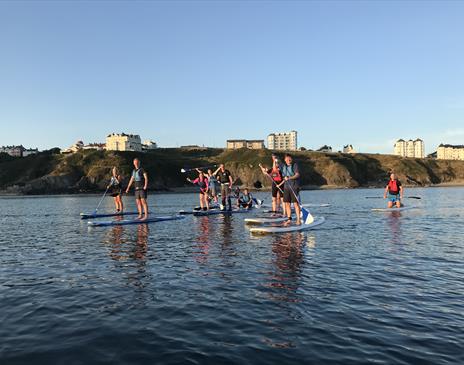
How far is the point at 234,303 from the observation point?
8711 millimetres

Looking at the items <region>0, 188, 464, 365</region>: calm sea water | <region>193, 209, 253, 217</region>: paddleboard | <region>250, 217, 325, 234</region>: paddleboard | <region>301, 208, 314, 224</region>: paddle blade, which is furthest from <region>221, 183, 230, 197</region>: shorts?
<region>0, 188, 464, 365</region>: calm sea water

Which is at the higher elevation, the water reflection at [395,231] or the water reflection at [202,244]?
the water reflection at [202,244]

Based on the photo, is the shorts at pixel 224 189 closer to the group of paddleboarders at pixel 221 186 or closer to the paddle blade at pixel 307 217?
the group of paddleboarders at pixel 221 186

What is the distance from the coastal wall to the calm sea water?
122m

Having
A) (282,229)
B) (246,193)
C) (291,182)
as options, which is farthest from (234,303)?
(246,193)

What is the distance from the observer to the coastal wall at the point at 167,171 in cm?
13525

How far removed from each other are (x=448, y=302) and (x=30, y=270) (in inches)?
459

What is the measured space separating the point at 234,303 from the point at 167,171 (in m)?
149

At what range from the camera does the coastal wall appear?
135m

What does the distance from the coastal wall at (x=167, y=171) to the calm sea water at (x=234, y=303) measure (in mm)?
121938

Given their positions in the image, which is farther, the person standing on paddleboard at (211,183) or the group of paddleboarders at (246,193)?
the person standing on paddleboard at (211,183)

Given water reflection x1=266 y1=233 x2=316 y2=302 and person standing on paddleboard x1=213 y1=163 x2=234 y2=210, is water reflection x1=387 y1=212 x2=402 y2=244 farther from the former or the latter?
person standing on paddleboard x1=213 y1=163 x2=234 y2=210

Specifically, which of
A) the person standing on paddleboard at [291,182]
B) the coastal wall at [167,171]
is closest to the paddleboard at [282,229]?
the person standing on paddleboard at [291,182]

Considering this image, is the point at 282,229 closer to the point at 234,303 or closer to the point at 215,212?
the point at 234,303
